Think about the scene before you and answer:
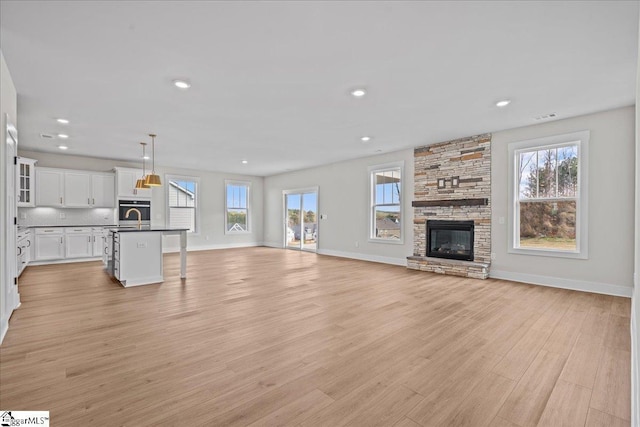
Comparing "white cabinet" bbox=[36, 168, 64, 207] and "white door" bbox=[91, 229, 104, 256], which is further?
"white door" bbox=[91, 229, 104, 256]

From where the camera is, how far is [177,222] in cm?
961

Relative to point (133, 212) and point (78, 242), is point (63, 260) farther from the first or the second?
point (133, 212)

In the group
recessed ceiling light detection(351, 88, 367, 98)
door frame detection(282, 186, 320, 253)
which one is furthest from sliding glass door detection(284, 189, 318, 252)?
recessed ceiling light detection(351, 88, 367, 98)

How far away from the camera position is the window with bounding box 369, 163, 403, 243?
729 centimetres

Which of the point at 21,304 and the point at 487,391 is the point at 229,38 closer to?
the point at 487,391

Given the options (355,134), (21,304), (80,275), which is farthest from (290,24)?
(80,275)

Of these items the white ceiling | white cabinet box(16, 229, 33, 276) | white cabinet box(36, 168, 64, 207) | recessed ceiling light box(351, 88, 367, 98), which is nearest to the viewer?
the white ceiling

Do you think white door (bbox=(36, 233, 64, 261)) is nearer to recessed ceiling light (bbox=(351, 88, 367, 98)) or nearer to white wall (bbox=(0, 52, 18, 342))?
white wall (bbox=(0, 52, 18, 342))

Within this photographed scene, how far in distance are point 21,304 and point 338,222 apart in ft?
21.7

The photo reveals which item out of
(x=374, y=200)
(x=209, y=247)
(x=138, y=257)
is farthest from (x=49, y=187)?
(x=374, y=200)

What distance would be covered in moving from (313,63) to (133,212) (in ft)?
24.0

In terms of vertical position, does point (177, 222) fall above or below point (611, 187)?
below

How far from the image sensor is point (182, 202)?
9703 millimetres

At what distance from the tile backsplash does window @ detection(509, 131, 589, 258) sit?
949 cm
